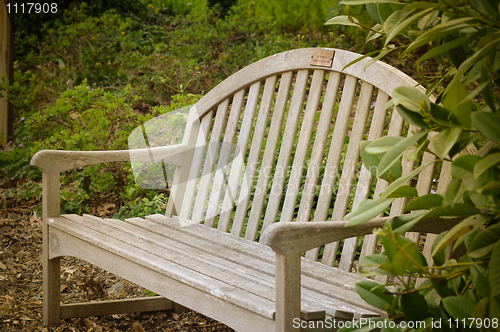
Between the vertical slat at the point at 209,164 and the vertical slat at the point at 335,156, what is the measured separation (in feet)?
2.23

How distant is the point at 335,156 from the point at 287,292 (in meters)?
0.84

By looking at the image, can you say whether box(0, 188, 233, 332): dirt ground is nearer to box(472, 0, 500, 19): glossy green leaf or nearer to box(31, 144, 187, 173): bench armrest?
box(31, 144, 187, 173): bench armrest

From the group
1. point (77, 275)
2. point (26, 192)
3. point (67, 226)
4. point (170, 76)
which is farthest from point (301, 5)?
point (67, 226)

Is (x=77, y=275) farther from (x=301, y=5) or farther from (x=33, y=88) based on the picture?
(x=301, y=5)

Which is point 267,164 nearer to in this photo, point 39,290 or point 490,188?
point 490,188

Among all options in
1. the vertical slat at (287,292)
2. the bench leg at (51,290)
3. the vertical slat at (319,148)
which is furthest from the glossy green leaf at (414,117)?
the bench leg at (51,290)

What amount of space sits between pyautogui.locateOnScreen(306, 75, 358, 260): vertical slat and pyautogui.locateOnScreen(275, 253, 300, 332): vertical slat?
67 cm

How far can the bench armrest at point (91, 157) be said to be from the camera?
2.31m

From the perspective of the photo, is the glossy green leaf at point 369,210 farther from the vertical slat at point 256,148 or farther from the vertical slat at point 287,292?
the vertical slat at point 256,148

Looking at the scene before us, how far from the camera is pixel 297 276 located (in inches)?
55.4

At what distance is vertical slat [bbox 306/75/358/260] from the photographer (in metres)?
2.06

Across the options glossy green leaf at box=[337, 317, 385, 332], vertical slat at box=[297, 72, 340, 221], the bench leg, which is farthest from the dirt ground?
glossy green leaf at box=[337, 317, 385, 332]

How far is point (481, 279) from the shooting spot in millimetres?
933

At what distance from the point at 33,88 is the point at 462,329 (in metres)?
4.47
